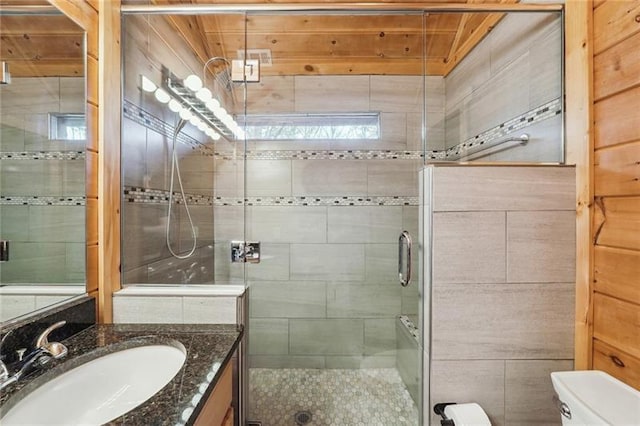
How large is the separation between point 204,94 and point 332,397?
Answer: 2.17 m

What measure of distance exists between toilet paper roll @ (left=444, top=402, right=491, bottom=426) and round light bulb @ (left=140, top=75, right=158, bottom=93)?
7.13ft

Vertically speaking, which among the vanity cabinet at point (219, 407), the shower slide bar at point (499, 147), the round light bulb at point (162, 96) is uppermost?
the round light bulb at point (162, 96)

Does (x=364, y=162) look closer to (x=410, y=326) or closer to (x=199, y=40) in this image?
(x=410, y=326)

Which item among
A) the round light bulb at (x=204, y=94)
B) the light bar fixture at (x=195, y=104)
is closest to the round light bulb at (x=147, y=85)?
the light bar fixture at (x=195, y=104)

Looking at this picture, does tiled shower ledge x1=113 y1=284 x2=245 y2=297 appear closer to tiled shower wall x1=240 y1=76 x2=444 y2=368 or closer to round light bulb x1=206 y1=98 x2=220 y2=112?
tiled shower wall x1=240 y1=76 x2=444 y2=368

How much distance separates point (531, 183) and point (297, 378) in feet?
6.24

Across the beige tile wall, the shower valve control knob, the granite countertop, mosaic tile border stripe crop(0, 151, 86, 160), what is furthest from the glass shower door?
mosaic tile border stripe crop(0, 151, 86, 160)

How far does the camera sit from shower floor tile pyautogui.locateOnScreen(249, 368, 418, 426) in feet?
5.36

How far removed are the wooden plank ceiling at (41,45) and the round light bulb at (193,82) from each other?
2.00ft

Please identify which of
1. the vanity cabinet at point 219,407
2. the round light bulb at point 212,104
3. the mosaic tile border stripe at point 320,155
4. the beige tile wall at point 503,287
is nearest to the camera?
the vanity cabinet at point 219,407

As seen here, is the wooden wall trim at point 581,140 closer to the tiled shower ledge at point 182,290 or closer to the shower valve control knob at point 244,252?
the tiled shower ledge at point 182,290

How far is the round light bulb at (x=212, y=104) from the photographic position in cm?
186

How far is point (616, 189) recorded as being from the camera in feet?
3.59

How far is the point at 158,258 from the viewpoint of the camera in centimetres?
159
